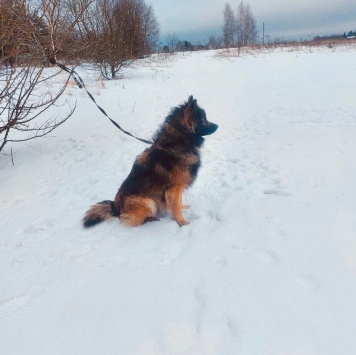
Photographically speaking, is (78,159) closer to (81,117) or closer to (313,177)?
(81,117)

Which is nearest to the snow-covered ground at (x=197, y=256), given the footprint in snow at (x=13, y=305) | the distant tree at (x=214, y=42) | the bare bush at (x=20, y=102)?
the footprint in snow at (x=13, y=305)

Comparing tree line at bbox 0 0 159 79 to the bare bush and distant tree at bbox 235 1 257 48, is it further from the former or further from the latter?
distant tree at bbox 235 1 257 48

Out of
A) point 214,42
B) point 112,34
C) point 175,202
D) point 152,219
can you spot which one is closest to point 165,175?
point 175,202

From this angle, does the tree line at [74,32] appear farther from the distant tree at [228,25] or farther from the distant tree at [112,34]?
the distant tree at [228,25]

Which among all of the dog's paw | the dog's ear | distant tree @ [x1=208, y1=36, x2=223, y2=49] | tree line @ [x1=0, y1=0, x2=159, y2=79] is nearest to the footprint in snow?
the dog's paw

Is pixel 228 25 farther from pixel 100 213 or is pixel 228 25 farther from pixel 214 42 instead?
pixel 100 213

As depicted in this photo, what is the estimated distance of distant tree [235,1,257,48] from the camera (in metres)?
51.4

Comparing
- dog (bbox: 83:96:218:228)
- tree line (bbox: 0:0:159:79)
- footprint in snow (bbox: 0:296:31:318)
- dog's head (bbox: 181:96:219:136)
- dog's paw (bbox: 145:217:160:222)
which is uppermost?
tree line (bbox: 0:0:159:79)

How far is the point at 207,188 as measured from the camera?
3883mm

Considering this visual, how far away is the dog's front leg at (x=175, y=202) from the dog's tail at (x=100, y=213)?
1.97 ft

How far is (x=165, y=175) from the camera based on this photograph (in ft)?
10.4

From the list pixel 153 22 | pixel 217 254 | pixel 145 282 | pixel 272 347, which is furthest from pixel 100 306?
pixel 153 22

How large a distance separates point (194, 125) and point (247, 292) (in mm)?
1836

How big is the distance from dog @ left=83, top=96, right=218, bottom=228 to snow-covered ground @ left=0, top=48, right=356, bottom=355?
0.60 feet
